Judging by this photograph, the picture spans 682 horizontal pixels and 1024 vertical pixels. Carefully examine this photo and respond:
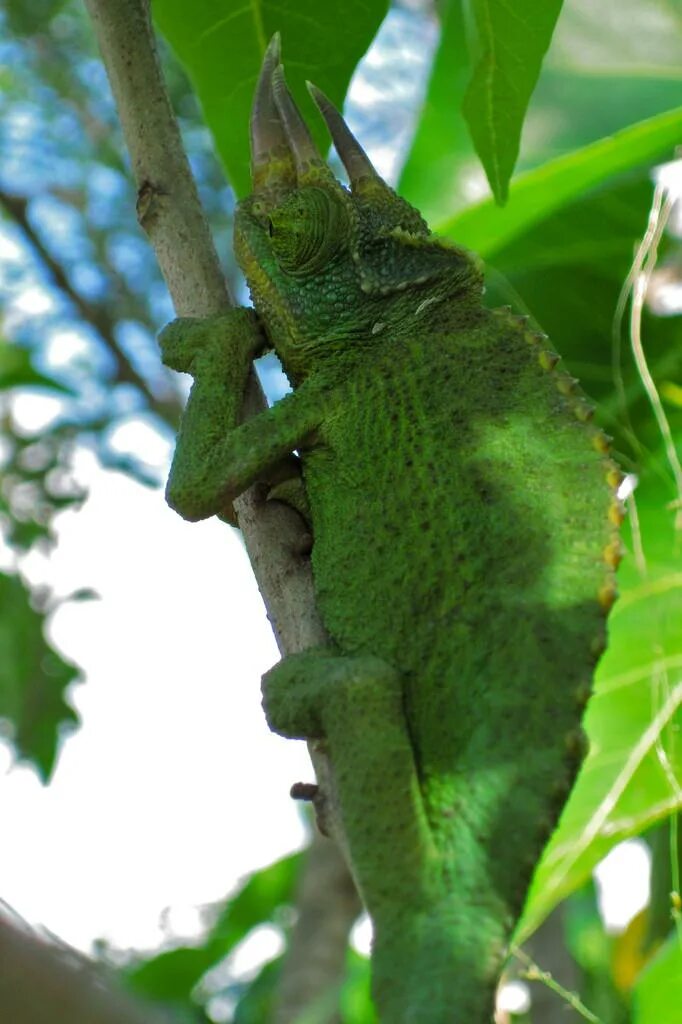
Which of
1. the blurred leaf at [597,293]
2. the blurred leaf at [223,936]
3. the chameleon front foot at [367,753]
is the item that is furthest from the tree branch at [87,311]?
the chameleon front foot at [367,753]

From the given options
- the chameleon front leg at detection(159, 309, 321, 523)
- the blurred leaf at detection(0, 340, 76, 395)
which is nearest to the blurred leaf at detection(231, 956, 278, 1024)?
the blurred leaf at detection(0, 340, 76, 395)

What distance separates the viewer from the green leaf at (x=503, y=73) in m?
1.37

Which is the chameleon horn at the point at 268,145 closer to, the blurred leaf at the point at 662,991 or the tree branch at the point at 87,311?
the blurred leaf at the point at 662,991

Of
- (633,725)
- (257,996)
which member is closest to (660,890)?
(633,725)

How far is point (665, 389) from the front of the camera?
7.37 ft

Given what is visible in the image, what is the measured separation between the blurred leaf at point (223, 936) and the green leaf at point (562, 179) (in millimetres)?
2329

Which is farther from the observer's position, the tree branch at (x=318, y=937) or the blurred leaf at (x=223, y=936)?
the blurred leaf at (x=223, y=936)

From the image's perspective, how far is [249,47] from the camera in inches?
63.0

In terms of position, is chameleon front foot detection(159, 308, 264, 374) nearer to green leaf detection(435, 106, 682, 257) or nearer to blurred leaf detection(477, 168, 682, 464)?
green leaf detection(435, 106, 682, 257)

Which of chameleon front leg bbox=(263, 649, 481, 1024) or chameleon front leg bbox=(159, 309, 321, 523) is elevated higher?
chameleon front leg bbox=(159, 309, 321, 523)

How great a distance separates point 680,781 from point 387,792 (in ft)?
3.22

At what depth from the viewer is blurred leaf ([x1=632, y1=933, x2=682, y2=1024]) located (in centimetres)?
168

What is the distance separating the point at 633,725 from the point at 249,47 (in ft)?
3.84

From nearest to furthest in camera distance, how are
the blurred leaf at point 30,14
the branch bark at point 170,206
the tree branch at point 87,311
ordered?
the branch bark at point 170,206 → the tree branch at point 87,311 → the blurred leaf at point 30,14
